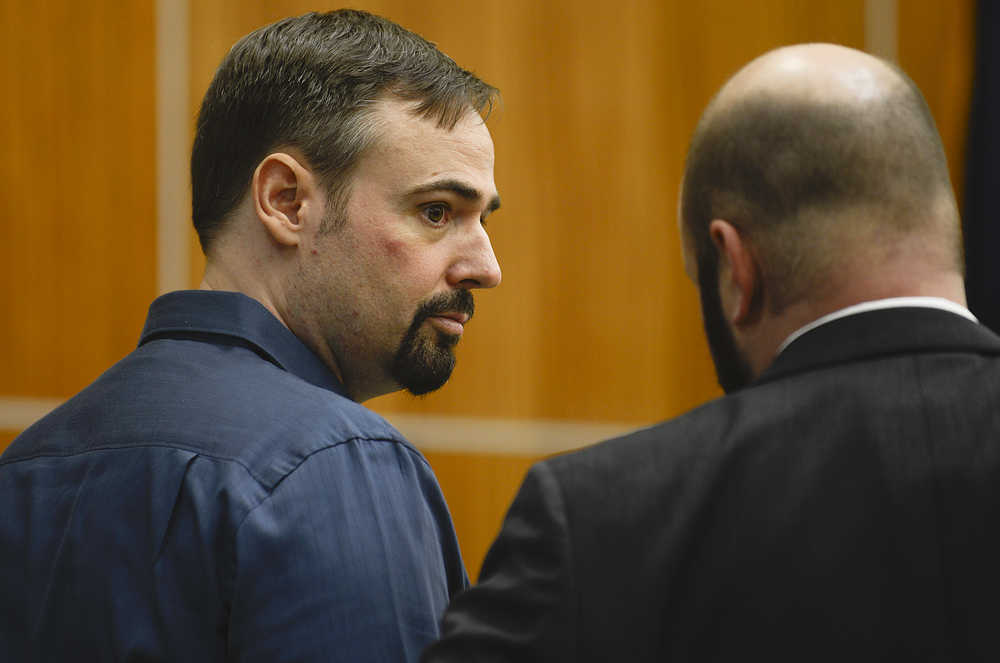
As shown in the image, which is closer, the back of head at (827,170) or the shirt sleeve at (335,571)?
the back of head at (827,170)

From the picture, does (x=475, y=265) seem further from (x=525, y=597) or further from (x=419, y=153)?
(x=525, y=597)

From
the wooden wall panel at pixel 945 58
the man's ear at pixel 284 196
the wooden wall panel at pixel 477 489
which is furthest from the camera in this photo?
the wooden wall panel at pixel 945 58

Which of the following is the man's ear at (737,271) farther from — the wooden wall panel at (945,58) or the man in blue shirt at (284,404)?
the wooden wall panel at (945,58)

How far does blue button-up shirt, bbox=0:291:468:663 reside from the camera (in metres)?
1.00

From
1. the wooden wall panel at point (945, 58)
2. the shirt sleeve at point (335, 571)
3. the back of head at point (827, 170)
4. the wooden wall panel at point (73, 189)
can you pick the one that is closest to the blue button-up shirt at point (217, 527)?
the shirt sleeve at point (335, 571)

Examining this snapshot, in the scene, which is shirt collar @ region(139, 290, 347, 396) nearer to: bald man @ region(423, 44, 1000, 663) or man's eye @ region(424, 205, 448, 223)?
man's eye @ region(424, 205, 448, 223)

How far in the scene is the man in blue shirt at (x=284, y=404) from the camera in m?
1.01

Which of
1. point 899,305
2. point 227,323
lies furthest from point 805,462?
point 227,323

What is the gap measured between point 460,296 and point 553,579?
66 cm

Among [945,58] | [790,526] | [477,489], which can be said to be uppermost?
[945,58]

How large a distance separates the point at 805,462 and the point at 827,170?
227mm

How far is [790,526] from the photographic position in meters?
0.80

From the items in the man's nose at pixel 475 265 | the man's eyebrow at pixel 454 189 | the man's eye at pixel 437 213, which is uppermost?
the man's eyebrow at pixel 454 189

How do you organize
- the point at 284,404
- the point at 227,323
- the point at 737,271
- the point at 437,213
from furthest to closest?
the point at 437,213, the point at 227,323, the point at 284,404, the point at 737,271
